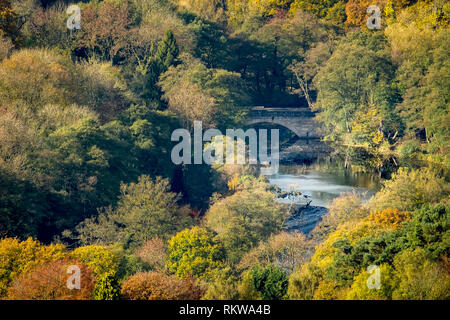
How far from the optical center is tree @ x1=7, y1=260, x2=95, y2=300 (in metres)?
27.9

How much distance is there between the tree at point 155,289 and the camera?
94.3 ft

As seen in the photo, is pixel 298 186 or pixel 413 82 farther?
pixel 413 82

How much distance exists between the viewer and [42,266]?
30.4 m

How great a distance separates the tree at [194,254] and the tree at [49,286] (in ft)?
20.4

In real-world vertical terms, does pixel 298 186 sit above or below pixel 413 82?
below

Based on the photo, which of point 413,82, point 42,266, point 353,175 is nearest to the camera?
point 42,266

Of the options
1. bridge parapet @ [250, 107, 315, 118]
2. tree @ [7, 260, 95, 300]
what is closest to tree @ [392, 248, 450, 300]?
tree @ [7, 260, 95, 300]

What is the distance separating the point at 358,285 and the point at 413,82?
46.9 metres

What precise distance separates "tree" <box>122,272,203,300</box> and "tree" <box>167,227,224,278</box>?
4059mm

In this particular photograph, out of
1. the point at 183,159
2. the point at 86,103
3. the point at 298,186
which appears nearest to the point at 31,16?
the point at 86,103

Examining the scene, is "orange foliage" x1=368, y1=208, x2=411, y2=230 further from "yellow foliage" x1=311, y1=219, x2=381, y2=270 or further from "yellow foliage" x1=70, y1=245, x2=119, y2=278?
"yellow foliage" x1=70, y1=245, x2=119, y2=278

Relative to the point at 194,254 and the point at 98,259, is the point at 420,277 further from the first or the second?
the point at 98,259

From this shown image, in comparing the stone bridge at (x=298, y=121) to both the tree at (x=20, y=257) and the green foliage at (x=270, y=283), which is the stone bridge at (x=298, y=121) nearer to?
the green foliage at (x=270, y=283)

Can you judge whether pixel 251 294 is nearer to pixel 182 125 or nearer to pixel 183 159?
pixel 183 159
